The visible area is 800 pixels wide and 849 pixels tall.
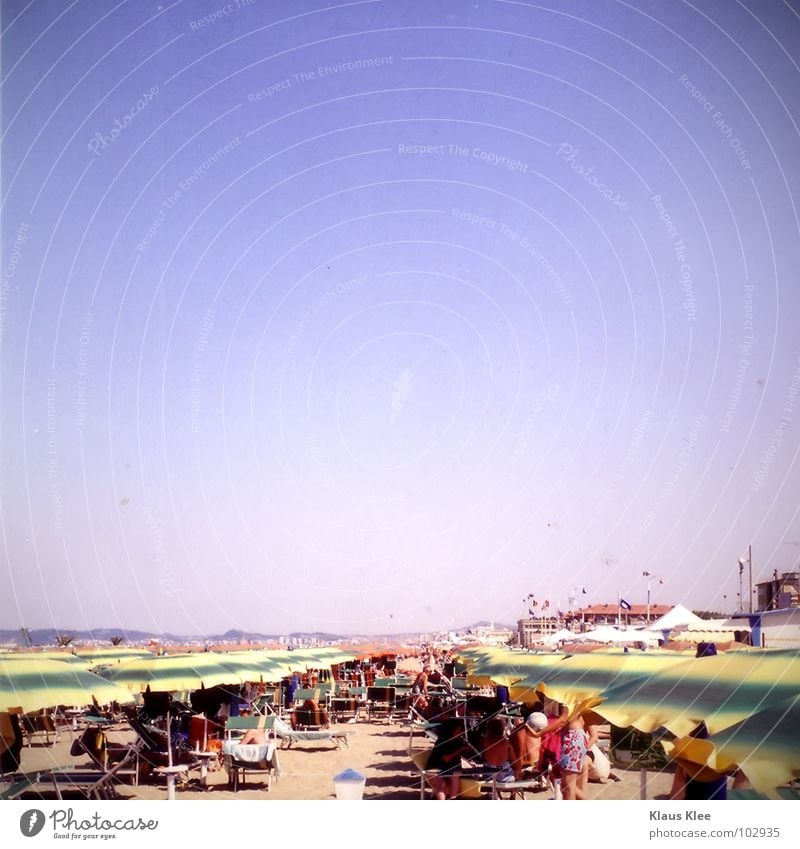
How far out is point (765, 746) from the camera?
6586mm

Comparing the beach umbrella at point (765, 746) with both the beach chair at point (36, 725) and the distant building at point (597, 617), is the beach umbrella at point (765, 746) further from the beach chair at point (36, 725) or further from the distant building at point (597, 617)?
the distant building at point (597, 617)

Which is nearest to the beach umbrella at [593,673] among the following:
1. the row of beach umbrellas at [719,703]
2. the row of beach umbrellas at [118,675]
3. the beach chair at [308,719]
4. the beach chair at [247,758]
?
the row of beach umbrellas at [719,703]

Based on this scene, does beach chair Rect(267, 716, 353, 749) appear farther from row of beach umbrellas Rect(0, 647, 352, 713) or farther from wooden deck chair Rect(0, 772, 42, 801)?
wooden deck chair Rect(0, 772, 42, 801)

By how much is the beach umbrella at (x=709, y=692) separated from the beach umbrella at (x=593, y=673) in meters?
0.71

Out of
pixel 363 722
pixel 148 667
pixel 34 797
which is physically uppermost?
pixel 148 667

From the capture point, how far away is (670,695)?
827cm

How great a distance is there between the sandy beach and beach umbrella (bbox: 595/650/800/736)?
7.04 feet

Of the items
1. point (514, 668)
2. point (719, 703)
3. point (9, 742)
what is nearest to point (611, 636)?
point (514, 668)

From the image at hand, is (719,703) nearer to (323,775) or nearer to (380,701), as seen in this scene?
(323,775)

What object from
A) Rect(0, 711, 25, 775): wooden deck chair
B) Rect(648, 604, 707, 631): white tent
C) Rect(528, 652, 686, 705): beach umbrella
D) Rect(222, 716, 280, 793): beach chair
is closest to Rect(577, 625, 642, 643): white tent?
Rect(648, 604, 707, 631): white tent
